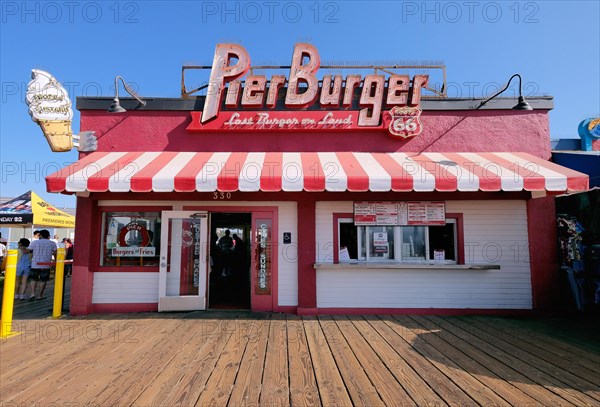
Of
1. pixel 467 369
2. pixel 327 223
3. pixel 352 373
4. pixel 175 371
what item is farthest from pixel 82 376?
pixel 327 223

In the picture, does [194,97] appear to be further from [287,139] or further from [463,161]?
[463,161]

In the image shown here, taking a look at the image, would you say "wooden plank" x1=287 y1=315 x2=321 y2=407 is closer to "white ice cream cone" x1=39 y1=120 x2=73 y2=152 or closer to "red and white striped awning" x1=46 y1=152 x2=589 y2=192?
"red and white striped awning" x1=46 y1=152 x2=589 y2=192

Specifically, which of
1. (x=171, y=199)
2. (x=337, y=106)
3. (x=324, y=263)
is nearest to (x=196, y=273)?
(x=171, y=199)

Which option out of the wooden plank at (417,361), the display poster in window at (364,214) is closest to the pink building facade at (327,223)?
the display poster in window at (364,214)

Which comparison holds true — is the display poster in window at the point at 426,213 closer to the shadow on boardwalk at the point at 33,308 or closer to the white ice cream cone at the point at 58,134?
the white ice cream cone at the point at 58,134

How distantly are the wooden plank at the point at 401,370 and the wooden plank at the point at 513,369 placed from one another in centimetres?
98

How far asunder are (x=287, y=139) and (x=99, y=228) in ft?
14.6

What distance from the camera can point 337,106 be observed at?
713 cm

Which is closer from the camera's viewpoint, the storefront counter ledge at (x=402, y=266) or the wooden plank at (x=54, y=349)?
the wooden plank at (x=54, y=349)

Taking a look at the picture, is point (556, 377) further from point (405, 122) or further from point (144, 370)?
point (405, 122)

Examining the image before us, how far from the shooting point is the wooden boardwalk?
3.23m

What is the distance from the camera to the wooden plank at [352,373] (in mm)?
3182

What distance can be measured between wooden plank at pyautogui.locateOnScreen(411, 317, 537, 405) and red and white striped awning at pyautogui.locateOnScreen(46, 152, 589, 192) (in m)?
2.45

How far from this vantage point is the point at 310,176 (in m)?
5.68
